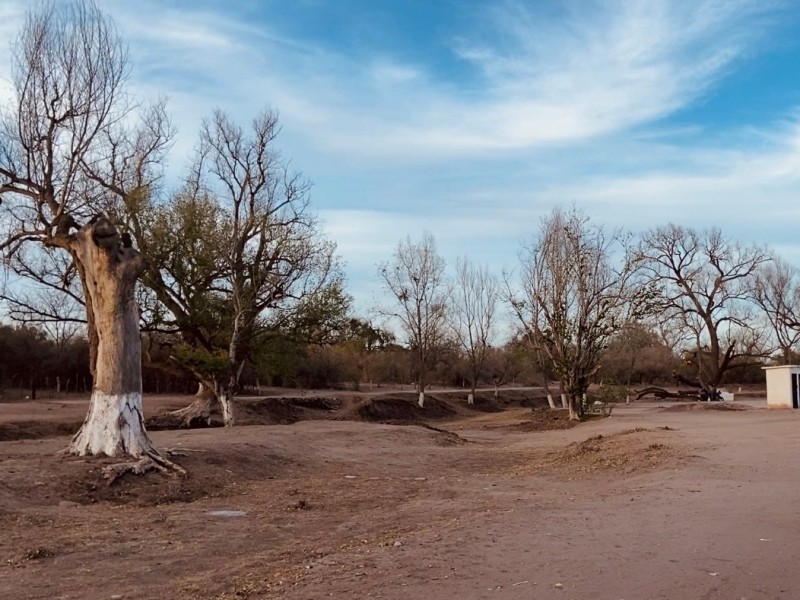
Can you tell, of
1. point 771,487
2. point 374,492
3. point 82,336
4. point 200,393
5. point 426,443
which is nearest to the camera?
point 771,487

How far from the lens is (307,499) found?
12484mm

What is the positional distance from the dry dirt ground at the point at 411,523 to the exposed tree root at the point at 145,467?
7.1 inches

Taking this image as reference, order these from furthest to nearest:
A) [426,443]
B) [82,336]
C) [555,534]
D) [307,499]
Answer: [82,336], [426,443], [307,499], [555,534]

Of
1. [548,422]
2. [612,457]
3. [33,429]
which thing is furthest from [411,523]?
[548,422]

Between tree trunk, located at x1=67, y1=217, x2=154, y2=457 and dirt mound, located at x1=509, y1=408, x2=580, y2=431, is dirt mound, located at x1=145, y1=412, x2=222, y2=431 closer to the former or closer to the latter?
dirt mound, located at x1=509, y1=408, x2=580, y2=431

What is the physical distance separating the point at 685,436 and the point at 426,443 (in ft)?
24.9

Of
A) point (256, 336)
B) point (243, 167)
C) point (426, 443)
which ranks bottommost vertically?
point (426, 443)

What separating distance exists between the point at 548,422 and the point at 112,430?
2256cm

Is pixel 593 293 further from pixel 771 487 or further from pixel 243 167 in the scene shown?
pixel 771 487

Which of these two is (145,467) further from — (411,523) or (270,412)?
(270,412)

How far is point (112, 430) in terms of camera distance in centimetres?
1371

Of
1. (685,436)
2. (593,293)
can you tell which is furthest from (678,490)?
(593,293)

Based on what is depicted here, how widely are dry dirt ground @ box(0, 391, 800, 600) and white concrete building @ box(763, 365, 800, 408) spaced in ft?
Result: 45.3

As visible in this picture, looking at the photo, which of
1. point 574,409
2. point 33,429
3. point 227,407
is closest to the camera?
point 33,429
